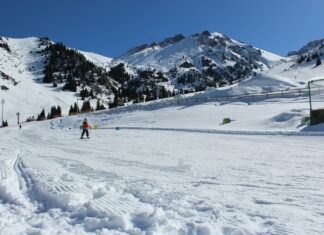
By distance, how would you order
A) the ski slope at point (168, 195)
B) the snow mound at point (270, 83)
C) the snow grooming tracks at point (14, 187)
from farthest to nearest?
the snow mound at point (270, 83), the snow grooming tracks at point (14, 187), the ski slope at point (168, 195)

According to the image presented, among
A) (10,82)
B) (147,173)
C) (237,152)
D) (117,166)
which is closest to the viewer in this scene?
(147,173)

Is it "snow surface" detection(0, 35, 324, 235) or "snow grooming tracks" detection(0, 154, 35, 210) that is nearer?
"snow surface" detection(0, 35, 324, 235)

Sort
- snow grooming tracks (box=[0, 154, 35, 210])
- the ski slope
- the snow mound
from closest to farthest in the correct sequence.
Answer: the ski slope < snow grooming tracks (box=[0, 154, 35, 210]) < the snow mound

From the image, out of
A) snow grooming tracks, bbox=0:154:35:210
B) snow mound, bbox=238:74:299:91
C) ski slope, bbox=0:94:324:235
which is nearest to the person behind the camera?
ski slope, bbox=0:94:324:235

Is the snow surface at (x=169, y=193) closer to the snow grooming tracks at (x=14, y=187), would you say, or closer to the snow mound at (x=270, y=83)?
the snow grooming tracks at (x=14, y=187)

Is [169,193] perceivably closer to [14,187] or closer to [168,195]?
[168,195]

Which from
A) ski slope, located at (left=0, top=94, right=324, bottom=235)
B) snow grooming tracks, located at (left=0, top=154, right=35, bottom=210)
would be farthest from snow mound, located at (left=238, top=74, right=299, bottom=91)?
snow grooming tracks, located at (left=0, top=154, right=35, bottom=210)

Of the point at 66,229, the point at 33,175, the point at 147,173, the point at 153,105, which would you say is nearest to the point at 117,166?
the point at 147,173

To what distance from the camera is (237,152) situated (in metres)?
13.6

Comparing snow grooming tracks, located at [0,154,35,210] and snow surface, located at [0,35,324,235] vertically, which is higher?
snow grooming tracks, located at [0,154,35,210]

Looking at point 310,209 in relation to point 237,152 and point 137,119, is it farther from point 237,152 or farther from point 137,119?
point 137,119

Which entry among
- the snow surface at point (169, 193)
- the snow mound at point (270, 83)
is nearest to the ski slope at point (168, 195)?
the snow surface at point (169, 193)

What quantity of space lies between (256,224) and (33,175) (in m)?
6.63

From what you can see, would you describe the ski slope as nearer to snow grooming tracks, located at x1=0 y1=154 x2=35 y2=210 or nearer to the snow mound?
snow grooming tracks, located at x1=0 y1=154 x2=35 y2=210
